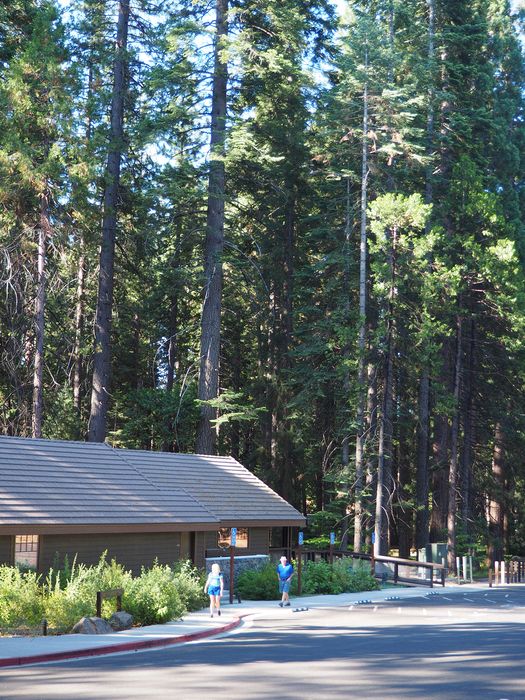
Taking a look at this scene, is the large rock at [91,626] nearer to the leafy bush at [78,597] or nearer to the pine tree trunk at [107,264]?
the leafy bush at [78,597]

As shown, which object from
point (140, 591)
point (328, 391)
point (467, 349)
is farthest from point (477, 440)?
point (140, 591)

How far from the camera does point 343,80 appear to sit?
4944 cm

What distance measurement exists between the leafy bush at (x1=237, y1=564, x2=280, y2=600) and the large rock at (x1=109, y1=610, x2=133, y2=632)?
10778mm

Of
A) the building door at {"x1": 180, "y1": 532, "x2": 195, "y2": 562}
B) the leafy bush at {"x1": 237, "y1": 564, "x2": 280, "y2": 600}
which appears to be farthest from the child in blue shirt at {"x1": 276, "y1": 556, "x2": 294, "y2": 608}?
the building door at {"x1": 180, "y1": 532, "x2": 195, "y2": 562}

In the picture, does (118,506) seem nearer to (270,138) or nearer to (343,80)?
(270,138)

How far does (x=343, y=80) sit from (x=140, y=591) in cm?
3265

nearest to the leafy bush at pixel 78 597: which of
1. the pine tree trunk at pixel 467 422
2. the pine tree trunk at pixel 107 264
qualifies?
the pine tree trunk at pixel 107 264

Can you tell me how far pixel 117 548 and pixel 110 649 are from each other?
10.5 metres

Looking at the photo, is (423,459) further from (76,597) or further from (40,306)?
(76,597)

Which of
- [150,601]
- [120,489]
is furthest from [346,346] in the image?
[150,601]

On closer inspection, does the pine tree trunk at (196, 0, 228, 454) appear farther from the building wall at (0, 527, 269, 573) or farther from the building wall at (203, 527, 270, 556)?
the building wall at (0, 527, 269, 573)

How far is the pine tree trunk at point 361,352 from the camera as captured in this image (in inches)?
1753

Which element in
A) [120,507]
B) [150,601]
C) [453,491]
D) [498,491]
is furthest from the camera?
[498,491]

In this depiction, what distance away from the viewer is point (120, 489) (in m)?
31.0
